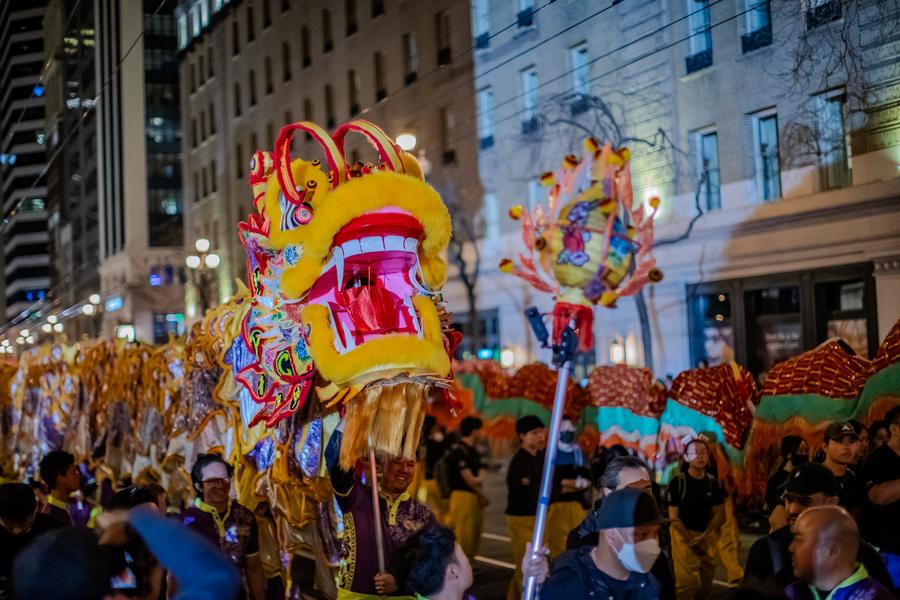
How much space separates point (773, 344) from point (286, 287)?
467 inches

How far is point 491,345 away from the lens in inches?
995

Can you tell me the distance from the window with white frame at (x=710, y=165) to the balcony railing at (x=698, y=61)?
0.92 m

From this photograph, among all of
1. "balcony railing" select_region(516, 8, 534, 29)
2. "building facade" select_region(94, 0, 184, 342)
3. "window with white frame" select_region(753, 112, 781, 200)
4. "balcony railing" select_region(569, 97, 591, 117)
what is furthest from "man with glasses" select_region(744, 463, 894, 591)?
"building facade" select_region(94, 0, 184, 342)

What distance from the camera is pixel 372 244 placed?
6.07 m

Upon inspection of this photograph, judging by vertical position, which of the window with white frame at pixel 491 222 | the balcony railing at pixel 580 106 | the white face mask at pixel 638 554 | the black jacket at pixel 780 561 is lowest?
the black jacket at pixel 780 561

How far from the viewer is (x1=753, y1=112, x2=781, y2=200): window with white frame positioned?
15078 mm

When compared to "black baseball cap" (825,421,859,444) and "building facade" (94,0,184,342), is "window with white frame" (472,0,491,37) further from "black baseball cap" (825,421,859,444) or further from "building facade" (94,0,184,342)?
"building facade" (94,0,184,342)

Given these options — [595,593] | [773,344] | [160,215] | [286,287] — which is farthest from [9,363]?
[160,215]

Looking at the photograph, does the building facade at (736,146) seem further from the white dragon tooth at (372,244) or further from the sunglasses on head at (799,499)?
the sunglasses on head at (799,499)

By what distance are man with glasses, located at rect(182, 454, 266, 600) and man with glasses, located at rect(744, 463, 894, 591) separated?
2772 mm

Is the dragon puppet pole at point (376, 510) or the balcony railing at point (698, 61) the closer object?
the dragon puppet pole at point (376, 510)

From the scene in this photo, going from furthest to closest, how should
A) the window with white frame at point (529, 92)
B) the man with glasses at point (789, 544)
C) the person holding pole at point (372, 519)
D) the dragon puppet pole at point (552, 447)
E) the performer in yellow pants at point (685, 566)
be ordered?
the window with white frame at point (529, 92)
the performer in yellow pants at point (685, 566)
the person holding pole at point (372, 519)
the dragon puppet pole at point (552, 447)
the man with glasses at point (789, 544)

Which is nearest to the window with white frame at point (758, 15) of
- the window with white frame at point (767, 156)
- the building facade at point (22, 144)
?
the window with white frame at point (767, 156)

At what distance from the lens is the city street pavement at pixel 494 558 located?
1000cm
